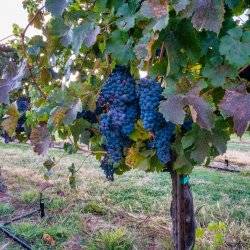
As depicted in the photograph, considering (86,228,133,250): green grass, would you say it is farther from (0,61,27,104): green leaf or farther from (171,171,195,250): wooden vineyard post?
(0,61,27,104): green leaf

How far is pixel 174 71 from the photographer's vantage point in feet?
4.22

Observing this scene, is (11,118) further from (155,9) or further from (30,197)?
(30,197)

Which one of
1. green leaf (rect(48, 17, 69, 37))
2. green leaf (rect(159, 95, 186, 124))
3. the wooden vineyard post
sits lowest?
the wooden vineyard post

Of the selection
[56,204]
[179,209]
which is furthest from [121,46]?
[56,204]

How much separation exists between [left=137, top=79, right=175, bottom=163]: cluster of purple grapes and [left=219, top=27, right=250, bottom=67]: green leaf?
33cm

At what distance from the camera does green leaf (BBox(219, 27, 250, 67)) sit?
3.85ft

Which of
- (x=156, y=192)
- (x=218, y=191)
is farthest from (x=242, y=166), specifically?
(x=156, y=192)

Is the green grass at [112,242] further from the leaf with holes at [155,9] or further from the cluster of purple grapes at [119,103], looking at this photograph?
the leaf with holes at [155,9]

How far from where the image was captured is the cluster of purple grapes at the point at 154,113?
1449 mm

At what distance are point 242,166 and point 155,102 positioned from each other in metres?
10.4

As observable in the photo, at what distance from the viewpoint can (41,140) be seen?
67.6 inches

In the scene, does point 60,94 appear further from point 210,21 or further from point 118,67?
point 210,21

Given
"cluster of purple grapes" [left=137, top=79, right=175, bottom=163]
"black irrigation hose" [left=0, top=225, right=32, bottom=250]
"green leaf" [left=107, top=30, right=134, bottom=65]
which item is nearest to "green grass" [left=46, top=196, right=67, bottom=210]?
"black irrigation hose" [left=0, top=225, right=32, bottom=250]

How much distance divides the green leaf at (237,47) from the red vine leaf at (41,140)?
83 centimetres
